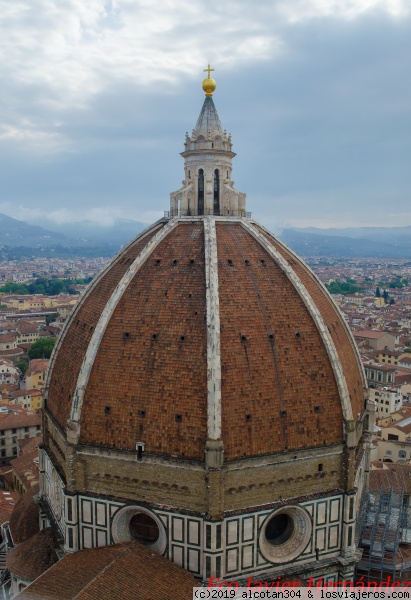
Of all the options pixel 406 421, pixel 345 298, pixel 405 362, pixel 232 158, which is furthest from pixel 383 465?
Answer: pixel 345 298

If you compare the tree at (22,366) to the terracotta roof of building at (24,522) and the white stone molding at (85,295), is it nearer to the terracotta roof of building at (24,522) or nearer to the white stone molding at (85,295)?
the terracotta roof of building at (24,522)

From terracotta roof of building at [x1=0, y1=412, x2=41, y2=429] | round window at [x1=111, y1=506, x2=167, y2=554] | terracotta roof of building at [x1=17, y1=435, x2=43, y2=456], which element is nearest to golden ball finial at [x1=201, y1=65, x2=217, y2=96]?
round window at [x1=111, y1=506, x2=167, y2=554]

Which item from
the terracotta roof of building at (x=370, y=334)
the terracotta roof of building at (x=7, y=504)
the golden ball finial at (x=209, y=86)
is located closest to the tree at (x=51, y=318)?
the terracotta roof of building at (x=370, y=334)

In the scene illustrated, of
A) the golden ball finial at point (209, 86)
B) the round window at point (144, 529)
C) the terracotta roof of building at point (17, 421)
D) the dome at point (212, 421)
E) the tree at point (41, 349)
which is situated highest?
the golden ball finial at point (209, 86)

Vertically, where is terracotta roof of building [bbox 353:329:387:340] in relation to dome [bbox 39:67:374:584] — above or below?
below

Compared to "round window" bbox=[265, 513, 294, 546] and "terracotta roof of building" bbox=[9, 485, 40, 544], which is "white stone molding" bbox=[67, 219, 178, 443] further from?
"terracotta roof of building" bbox=[9, 485, 40, 544]

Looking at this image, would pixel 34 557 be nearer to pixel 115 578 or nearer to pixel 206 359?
pixel 115 578

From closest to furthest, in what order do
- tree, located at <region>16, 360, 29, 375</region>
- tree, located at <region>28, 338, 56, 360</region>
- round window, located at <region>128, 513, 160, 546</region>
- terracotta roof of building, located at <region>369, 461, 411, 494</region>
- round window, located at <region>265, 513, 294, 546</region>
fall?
round window, located at <region>128, 513, 160, 546</region>, round window, located at <region>265, 513, 294, 546</region>, terracotta roof of building, located at <region>369, 461, 411, 494</region>, tree, located at <region>16, 360, 29, 375</region>, tree, located at <region>28, 338, 56, 360</region>
